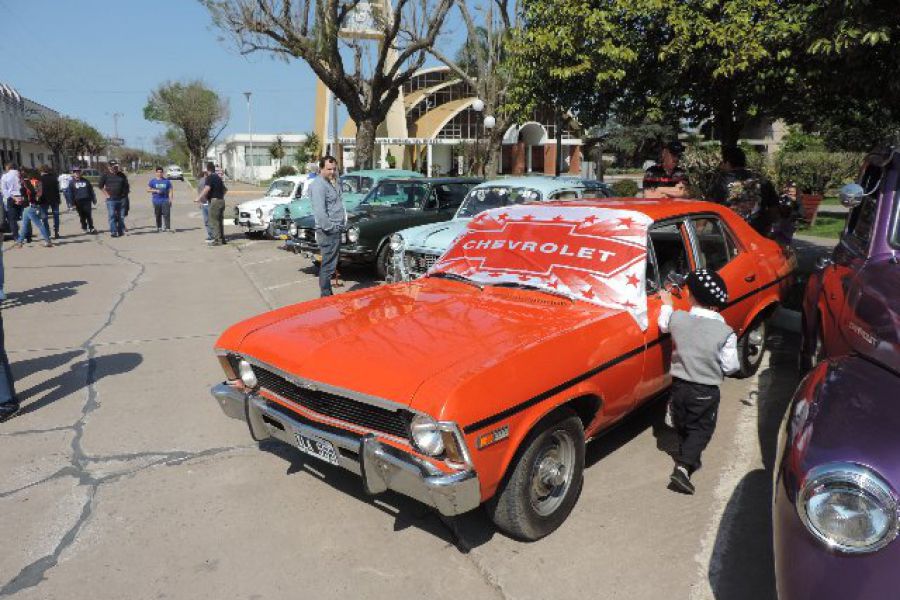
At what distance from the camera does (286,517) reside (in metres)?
3.42

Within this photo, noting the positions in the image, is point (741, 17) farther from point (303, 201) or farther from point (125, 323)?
point (303, 201)

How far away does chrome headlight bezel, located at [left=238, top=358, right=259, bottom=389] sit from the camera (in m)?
3.59

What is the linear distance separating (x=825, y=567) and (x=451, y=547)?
69.5 inches

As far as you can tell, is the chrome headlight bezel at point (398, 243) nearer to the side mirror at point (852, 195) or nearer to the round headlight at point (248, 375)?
the round headlight at point (248, 375)

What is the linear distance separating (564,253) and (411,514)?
5.98 feet

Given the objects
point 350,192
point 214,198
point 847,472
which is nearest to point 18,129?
point 214,198

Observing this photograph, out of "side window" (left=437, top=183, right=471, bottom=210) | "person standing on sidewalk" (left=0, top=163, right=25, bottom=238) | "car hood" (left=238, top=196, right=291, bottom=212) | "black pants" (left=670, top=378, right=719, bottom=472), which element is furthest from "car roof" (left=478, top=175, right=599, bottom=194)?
"person standing on sidewalk" (left=0, top=163, right=25, bottom=238)

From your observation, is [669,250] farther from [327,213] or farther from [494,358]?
[327,213]

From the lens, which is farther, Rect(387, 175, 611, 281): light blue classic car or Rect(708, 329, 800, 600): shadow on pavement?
Rect(387, 175, 611, 281): light blue classic car

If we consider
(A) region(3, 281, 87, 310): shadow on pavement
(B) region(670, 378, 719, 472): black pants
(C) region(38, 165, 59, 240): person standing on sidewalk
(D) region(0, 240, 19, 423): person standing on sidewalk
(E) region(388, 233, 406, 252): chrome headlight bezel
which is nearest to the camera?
(B) region(670, 378, 719, 472): black pants

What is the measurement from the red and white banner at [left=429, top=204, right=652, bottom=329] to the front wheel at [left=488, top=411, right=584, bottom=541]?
853mm

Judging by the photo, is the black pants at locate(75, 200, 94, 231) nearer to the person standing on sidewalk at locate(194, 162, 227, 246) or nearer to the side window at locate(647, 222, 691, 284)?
the person standing on sidewalk at locate(194, 162, 227, 246)

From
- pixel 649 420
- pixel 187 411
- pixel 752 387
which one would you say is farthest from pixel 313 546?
pixel 752 387

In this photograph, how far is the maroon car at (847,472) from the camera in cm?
179
